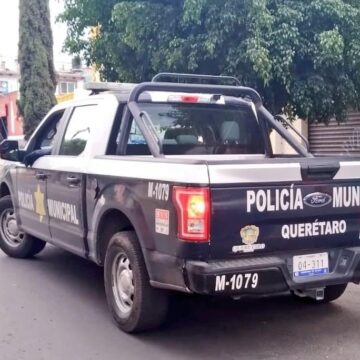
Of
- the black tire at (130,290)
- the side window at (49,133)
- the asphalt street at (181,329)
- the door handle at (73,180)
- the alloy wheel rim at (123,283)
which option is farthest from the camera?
the side window at (49,133)

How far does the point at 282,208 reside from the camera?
4340 millimetres

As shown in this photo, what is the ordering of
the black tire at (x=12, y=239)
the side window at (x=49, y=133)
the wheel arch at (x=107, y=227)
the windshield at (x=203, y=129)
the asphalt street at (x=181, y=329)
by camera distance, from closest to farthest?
the asphalt street at (x=181, y=329), the wheel arch at (x=107, y=227), the windshield at (x=203, y=129), the side window at (x=49, y=133), the black tire at (x=12, y=239)

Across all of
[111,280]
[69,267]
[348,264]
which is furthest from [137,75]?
[348,264]

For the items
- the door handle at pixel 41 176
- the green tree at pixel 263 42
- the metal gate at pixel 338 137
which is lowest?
the metal gate at pixel 338 137

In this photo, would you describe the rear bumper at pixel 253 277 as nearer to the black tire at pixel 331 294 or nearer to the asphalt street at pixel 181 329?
the asphalt street at pixel 181 329

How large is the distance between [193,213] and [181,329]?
4.63ft

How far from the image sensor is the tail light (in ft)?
13.4

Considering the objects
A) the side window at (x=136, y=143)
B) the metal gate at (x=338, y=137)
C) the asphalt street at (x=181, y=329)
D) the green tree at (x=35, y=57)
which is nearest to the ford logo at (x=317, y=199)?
the asphalt street at (x=181, y=329)

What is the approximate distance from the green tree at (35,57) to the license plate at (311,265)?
14.2 metres

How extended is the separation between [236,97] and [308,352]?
273cm

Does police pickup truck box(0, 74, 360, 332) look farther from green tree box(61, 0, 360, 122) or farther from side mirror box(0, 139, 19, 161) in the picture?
green tree box(61, 0, 360, 122)

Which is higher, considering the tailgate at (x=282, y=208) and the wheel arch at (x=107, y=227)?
the tailgate at (x=282, y=208)

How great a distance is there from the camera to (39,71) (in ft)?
58.5

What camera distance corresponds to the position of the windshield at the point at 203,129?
228 inches
